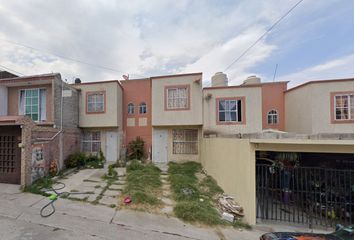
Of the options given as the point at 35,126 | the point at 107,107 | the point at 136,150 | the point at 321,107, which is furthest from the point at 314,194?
the point at 107,107

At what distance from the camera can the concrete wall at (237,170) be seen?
18.6ft

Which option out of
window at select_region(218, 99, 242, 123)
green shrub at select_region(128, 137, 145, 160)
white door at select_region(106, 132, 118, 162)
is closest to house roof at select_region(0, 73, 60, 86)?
white door at select_region(106, 132, 118, 162)

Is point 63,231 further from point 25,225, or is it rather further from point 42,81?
point 42,81

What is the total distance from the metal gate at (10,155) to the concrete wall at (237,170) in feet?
31.0

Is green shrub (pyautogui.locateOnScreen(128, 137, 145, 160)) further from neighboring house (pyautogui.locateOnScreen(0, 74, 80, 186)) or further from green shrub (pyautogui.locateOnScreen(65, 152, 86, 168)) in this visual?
neighboring house (pyautogui.locateOnScreen(0, 74, 80, 186))

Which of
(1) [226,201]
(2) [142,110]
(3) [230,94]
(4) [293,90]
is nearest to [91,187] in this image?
(1) [226,201]

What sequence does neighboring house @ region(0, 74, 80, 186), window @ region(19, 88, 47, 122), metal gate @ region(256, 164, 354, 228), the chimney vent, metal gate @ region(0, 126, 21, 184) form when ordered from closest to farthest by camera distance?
metal gate @ region(256, 164, 354, 228)
neighboring house @ region(0, 74, 80, 186)
metal gate @ region(0, 126, 21, 184)
window @ region(19, 88, 47, 122)
the chimney vent

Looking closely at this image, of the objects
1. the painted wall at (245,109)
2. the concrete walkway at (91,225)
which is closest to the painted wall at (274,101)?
the painted wall at (245,109)

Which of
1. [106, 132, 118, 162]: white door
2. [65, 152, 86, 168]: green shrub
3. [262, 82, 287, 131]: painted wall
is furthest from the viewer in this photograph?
[262, 82, 287, 131]: painted wall

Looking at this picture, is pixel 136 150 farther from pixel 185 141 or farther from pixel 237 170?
pixel 237 170

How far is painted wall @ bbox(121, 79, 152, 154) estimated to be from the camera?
13922 mm

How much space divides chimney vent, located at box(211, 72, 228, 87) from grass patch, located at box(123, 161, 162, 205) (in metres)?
9.81

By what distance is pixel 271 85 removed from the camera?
1506 centimetres

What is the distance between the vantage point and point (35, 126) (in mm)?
8625
